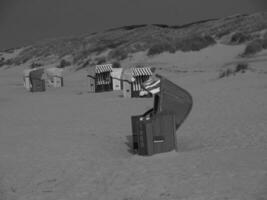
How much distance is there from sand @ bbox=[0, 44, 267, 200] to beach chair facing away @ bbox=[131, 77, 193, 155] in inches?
7.7

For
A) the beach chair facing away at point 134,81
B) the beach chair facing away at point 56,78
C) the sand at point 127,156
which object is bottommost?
the beach chair facing away at point 56,78

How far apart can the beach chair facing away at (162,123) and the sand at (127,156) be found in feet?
0.64

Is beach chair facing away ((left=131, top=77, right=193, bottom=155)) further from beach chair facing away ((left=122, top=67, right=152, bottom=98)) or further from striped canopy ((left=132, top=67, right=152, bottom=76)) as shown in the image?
striped canopy ((left=132, top=67, right=152, bottom=76))

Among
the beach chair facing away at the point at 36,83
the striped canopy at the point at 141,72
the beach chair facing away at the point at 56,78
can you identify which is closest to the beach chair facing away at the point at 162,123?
the striped canopy at the point at 141,72

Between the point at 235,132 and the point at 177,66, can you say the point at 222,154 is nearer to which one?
the point at 235,132

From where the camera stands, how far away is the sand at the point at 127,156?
5.86 metres

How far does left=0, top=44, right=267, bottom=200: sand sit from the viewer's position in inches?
231

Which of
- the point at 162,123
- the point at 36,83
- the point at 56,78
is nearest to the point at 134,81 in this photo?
the point at 36,83

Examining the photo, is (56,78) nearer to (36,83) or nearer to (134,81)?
(36,83)

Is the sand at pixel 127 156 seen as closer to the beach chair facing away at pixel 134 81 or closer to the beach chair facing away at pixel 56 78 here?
the beach chair facing away at pixel 134 81

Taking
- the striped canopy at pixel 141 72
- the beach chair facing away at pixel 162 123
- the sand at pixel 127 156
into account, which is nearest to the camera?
the sand at pixel 127 156

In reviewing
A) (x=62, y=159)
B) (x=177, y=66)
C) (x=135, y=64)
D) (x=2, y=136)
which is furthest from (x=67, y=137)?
(x=135, y=64)

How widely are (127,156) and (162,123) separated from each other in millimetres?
761

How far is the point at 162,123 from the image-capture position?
809cm
